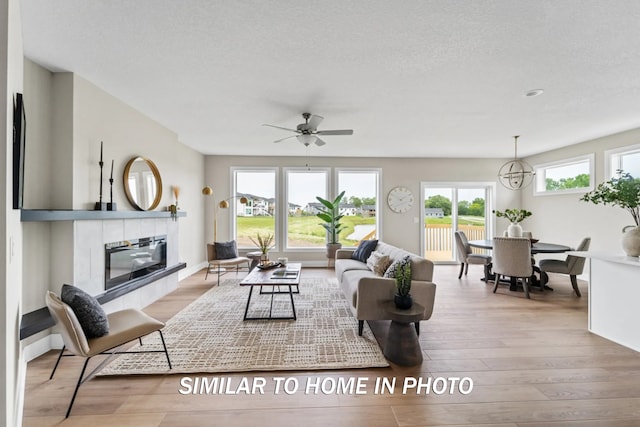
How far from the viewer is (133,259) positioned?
3652 millimetres

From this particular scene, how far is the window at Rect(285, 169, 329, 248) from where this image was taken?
669 centimetres

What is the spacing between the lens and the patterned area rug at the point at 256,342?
7.73 ft

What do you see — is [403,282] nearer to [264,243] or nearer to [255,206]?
[264,243]

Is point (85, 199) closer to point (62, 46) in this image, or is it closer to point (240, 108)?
point (62, 46)

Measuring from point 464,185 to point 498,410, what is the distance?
5782mm

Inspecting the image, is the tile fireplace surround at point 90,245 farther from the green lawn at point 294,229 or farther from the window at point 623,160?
the window at point 623,160

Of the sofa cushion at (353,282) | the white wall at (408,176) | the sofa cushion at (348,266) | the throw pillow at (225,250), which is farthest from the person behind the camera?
the white wall at (408,176)

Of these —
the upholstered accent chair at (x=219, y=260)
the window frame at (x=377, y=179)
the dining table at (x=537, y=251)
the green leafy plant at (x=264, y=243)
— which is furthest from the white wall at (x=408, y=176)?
the dining table at (x=537, y=251)

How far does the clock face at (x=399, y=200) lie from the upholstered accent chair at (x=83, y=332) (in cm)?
550

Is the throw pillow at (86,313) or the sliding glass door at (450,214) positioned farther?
the sliding glass door at (450,214)

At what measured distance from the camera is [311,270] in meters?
Result: 6.14

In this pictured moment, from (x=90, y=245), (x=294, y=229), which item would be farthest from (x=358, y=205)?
(x=90, y=245)

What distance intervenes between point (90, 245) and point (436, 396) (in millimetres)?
3476

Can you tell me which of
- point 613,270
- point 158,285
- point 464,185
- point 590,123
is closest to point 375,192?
point 464,185
